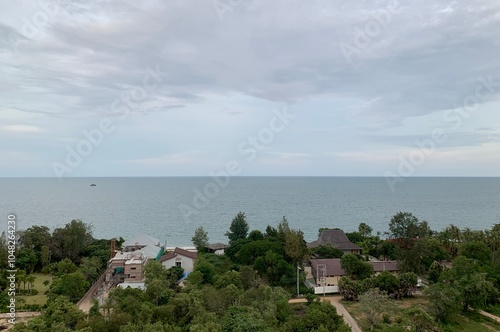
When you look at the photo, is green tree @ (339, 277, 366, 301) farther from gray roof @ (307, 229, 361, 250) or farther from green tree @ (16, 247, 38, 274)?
green tree @ (16, 247, 38, 274)

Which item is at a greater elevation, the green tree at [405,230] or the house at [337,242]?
the green tree at [405,230]

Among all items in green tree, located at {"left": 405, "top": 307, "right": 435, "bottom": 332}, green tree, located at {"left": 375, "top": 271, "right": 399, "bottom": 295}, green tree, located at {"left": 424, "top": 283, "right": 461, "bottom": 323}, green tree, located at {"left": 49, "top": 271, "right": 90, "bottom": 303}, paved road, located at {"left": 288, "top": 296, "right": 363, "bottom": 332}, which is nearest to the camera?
green tree, located at {"left": 405, "top": 307, "right": 435, "bottom": 332}

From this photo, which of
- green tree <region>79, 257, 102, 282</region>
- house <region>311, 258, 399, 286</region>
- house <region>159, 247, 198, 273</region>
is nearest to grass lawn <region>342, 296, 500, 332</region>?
house <region>311, 258, 399, 286</region>

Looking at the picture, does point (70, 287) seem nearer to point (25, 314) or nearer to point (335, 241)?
point (25, 314)

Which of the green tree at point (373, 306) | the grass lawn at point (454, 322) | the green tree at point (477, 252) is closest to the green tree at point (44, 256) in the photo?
the grass lawn at point (454, 322)

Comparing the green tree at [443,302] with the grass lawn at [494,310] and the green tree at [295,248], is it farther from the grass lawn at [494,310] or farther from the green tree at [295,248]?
the green tree at [295,248]
